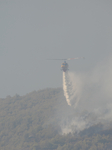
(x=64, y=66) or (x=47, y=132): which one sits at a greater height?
(x=64, y=66)

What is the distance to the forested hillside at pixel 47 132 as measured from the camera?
13000 cm

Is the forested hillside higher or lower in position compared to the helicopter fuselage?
lower

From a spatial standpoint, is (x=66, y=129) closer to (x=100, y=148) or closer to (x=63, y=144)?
(x=63, y=144)

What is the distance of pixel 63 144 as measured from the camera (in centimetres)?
13262

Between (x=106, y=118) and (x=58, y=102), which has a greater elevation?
(x=58, y=102)

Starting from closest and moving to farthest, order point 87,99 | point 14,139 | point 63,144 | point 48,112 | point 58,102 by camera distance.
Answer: point 63,144 → point 14,139 → point 87,99 → point 48,112 → point 58,102

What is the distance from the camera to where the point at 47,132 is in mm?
147375

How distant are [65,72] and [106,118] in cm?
3371

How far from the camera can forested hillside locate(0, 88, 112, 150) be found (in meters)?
130

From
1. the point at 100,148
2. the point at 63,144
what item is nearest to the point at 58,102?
the point at 63,144

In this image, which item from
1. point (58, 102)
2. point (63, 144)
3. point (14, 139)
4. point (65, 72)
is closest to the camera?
point (63, 144)

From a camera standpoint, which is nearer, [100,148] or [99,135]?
[100,148]

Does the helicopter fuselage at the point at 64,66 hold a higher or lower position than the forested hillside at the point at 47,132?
higher

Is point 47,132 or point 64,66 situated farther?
point 47,132
